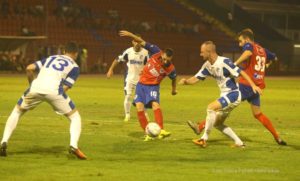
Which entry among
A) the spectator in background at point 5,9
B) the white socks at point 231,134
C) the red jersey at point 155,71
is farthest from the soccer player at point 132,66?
the spectator in background at point 5,9

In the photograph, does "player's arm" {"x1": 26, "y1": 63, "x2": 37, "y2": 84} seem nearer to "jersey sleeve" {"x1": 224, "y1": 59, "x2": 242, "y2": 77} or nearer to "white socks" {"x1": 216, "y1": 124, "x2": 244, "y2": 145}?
"jersey sleeve" {"x1": 224, "y1": 59, "x2": 242, "y2": 77}

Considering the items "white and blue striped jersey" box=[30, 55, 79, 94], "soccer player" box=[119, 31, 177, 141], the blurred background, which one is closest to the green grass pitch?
"soccer player" box=[119, 31, 177, 141]

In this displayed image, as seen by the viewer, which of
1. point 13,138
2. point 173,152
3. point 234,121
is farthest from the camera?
point 234,121

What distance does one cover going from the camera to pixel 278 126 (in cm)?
1631

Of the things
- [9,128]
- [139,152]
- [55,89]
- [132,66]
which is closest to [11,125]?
[9,128]

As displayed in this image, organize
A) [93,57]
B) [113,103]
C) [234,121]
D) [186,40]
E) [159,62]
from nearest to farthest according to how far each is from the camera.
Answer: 1. [159,62]
2. [234,121]
3. [113,103]
4. [93,57]
5. [186,40]

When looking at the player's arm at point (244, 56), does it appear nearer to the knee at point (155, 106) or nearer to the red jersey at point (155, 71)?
the red jersey at point (155, 71)

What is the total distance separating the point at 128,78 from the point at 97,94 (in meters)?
9.78

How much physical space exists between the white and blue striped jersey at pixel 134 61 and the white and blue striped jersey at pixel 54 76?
264 inches

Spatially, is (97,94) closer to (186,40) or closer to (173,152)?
(173,152)

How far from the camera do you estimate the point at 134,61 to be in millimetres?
17312

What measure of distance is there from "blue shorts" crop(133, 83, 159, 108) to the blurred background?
28987 mm

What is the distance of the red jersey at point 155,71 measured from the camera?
1373 centimetres

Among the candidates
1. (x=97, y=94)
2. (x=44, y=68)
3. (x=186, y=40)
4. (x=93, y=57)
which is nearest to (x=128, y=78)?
(x=44, y=68)
